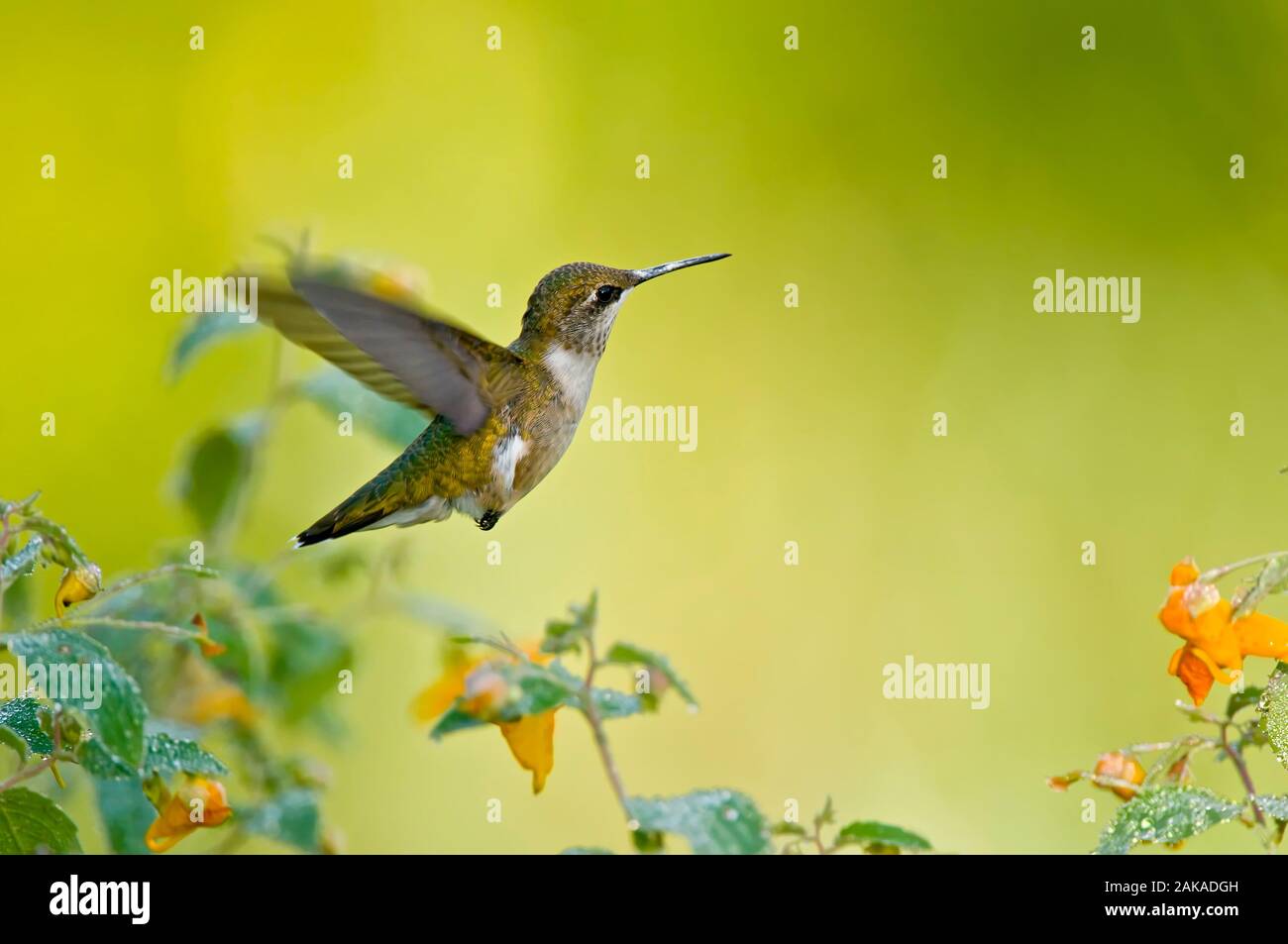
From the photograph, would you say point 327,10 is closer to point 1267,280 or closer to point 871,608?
point 871,608

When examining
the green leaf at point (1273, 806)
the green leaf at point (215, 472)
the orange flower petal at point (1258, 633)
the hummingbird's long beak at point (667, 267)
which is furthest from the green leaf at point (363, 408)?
the green leaf at point (1273, 806)

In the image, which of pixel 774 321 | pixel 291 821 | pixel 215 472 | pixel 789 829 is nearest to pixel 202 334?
pixel 215 472

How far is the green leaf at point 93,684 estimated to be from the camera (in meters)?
0.93

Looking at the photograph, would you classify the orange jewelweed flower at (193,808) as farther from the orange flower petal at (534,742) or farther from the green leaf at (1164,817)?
the green leaf at (1164,817)

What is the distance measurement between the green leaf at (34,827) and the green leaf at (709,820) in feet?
1.43

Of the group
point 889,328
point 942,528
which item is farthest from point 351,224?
point 942,528

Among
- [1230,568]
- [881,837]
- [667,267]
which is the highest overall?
[667,267]

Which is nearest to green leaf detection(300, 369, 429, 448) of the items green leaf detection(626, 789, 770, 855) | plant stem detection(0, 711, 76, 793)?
plant stem detection(0, 711, 76, 793)

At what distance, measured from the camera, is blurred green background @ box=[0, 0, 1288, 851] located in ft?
11.6

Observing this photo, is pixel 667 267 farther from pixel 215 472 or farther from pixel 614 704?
pixel 215 472

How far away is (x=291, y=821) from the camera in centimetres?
143

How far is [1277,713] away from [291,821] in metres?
0.96

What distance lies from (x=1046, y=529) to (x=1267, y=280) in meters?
1.12

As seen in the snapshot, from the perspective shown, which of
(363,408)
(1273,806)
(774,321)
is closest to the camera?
(1273,806)
